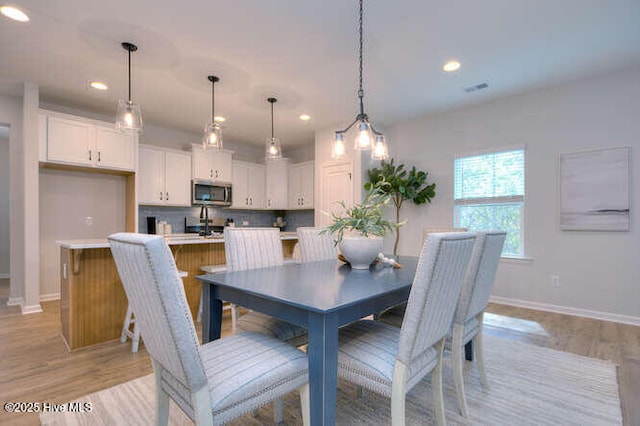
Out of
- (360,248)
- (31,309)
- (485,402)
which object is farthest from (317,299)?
(31,309)

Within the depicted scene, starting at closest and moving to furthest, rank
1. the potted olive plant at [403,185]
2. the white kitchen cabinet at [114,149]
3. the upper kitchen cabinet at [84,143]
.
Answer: the upper kitchen cabinet at [84,143]
the white kitchen cabinet at [114,149]
the potted olive plant at [403,185]

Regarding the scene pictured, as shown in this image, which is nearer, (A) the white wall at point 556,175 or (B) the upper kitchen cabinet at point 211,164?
(A) the white wall at point 556,175

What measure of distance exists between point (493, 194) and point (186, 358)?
4340mm

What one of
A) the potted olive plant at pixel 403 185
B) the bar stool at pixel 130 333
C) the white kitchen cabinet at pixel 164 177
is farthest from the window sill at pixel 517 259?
the white kitchen cabinet at pixel 164 177

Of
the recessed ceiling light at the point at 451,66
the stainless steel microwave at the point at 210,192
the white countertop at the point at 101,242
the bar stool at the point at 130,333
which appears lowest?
the bar stool at the point at 130,333

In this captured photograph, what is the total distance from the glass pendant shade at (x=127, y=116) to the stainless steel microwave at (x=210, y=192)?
258cm

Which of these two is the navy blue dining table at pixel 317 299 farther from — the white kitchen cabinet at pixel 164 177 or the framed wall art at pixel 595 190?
the white kitchen cabinet at pixel 164 177

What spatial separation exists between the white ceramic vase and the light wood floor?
1.62 metres

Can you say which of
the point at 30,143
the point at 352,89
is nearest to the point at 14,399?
the point at 30,143

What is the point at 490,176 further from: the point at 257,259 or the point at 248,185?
the point at 248,185

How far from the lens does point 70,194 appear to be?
15.0 ft

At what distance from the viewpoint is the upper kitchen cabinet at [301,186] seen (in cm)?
609

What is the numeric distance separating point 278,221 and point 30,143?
4.18 metres

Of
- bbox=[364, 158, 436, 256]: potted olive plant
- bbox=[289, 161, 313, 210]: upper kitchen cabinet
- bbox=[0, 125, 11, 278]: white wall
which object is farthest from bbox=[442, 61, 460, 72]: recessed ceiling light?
bbox=[0, 125, 11, 278]: white wall
